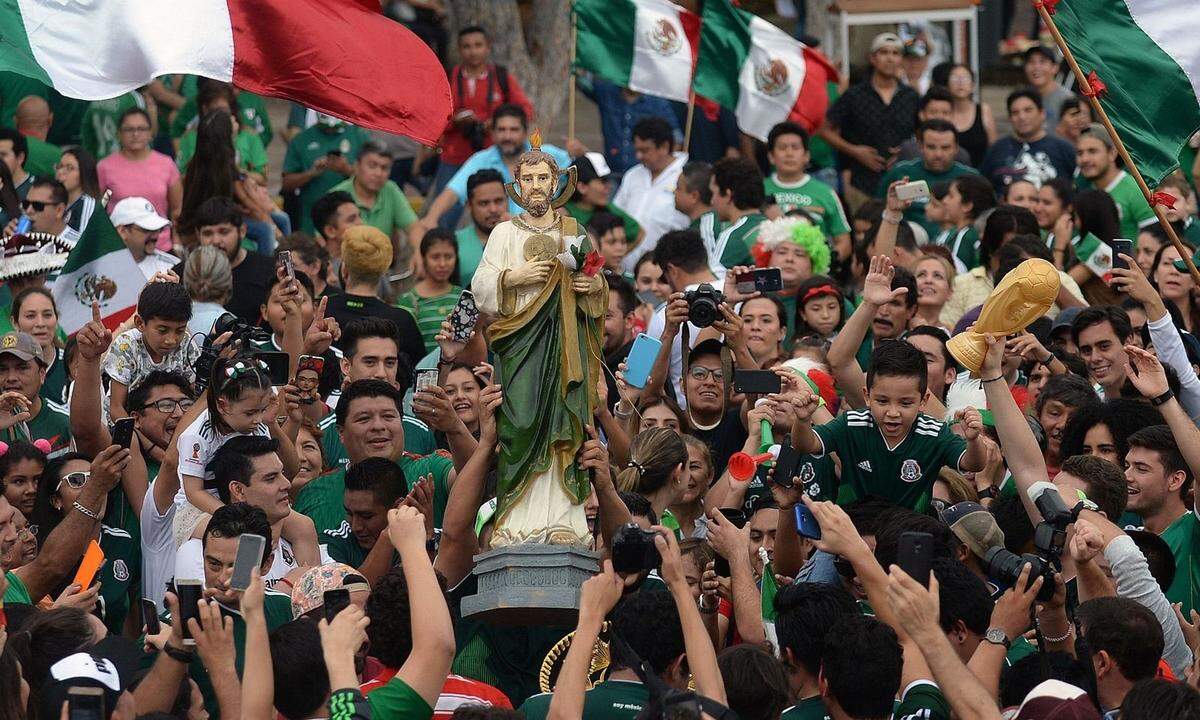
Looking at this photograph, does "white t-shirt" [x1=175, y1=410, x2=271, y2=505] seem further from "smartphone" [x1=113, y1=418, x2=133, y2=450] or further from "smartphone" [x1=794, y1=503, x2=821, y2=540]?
"smartphone" [x1=794, y1=503, x2=821, y2=540]

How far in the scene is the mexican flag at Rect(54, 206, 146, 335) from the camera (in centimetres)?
1166

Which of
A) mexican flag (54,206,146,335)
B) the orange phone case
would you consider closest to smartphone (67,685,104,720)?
the orange phone case

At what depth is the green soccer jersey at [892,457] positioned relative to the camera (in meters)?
8.85

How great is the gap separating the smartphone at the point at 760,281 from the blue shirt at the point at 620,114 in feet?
23.0

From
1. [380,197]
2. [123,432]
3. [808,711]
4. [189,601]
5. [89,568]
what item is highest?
[189,601]

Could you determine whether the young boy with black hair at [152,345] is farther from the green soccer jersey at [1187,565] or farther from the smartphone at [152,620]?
the green soccer jersey at [1187,565]

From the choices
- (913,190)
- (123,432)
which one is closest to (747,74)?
(913,190)

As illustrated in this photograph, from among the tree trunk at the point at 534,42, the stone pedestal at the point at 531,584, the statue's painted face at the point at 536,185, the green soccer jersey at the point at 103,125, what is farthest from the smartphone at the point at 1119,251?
the tree trunk at the point at 534,42

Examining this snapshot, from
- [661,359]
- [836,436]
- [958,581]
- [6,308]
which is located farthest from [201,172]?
[958,581]

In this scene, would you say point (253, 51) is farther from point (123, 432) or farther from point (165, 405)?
point (123, 432)

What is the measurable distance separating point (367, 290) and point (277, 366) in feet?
7.81

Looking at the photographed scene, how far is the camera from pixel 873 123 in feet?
54.7

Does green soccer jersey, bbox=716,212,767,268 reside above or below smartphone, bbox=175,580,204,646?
below

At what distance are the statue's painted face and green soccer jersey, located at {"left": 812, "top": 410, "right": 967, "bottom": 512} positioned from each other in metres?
1.79
